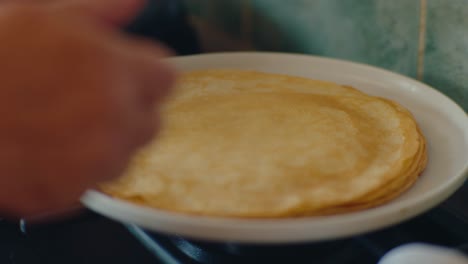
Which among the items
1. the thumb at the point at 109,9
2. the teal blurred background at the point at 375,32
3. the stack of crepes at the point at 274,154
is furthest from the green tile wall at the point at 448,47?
the thumb at the point at 109,9

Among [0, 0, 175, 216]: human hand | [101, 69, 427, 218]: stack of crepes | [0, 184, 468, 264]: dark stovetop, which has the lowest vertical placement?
[0, 184, 468, 264]: dark stovetop

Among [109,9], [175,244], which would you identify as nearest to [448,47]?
[175,244]

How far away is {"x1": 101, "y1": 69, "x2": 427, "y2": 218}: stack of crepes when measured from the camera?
0.55 meters

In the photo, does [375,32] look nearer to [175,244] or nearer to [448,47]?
[448,47]

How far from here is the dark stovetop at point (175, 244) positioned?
0.60 metres

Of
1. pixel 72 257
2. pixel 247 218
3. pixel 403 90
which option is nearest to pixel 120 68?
pixel 247 218

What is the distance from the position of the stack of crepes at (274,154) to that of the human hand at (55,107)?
0.74 feet

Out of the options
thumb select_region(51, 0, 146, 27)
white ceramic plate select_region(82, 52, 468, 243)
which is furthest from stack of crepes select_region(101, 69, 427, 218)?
thumb select_region(51, 0, 146, 27)

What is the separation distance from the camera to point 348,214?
0.53 m

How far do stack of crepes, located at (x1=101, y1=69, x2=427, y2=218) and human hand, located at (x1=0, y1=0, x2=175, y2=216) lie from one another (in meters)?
0.23

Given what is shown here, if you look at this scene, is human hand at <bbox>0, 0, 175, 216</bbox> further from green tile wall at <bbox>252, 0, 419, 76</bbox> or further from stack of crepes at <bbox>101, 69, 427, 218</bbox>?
green tile wall at <bbox>252, 0, 419, 76</bbox>

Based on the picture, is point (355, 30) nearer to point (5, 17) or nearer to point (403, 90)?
point (403, 90)

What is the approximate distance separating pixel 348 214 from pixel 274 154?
11 cm

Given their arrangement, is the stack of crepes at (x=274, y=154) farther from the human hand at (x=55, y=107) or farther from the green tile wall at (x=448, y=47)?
the human hand at (x=55, y=107)
